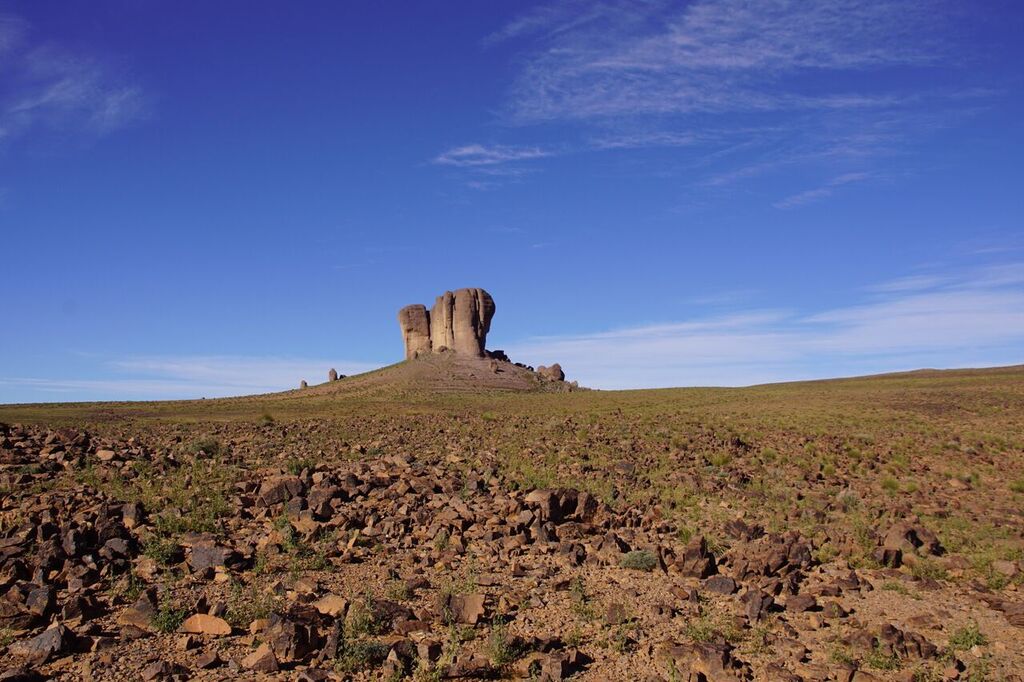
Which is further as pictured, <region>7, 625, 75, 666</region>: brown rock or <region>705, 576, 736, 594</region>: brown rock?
<region>705, 576, 736, 594</region>: brown rock

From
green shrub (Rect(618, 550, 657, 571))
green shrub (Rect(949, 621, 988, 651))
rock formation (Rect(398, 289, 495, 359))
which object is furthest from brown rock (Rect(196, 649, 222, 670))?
rock formation (Rect(398, 289, 495, 359))

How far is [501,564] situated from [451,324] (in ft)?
290

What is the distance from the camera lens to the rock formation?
96.2 metres

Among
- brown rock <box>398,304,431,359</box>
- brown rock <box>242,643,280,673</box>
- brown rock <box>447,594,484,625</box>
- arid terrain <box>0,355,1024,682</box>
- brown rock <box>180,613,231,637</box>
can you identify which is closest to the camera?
brown rock <box>242,643,280,673</box>

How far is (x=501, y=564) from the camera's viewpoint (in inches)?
423

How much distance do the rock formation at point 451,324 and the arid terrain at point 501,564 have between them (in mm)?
75722

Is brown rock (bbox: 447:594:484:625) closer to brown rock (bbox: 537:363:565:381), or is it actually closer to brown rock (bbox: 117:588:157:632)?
brown rock (bbox: 117:588:157:632)

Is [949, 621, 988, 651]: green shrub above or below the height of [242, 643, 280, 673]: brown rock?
below

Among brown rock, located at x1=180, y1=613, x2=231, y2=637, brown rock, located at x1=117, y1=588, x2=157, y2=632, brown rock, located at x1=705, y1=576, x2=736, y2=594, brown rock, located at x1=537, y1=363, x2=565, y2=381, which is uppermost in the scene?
brown rock, located at x1=537, y1=363, x2=565, y2=381

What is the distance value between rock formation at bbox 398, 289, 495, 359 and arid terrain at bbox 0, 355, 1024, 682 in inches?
2981

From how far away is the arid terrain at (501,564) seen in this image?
7.68m

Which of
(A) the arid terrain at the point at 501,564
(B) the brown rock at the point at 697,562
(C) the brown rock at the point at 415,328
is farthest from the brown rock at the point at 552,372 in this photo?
(B) the brown rock at the point at 697,562

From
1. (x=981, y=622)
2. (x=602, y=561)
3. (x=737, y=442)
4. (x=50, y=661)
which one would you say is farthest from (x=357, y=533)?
(x=737, y=442)

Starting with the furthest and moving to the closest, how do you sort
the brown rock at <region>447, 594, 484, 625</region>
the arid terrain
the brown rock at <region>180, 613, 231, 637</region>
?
1. the brown rock at <region>447, 594, 484, 625</region>
2. the brown rock at <region>180, 613, 231, 637</region>
3. the arid terrain
